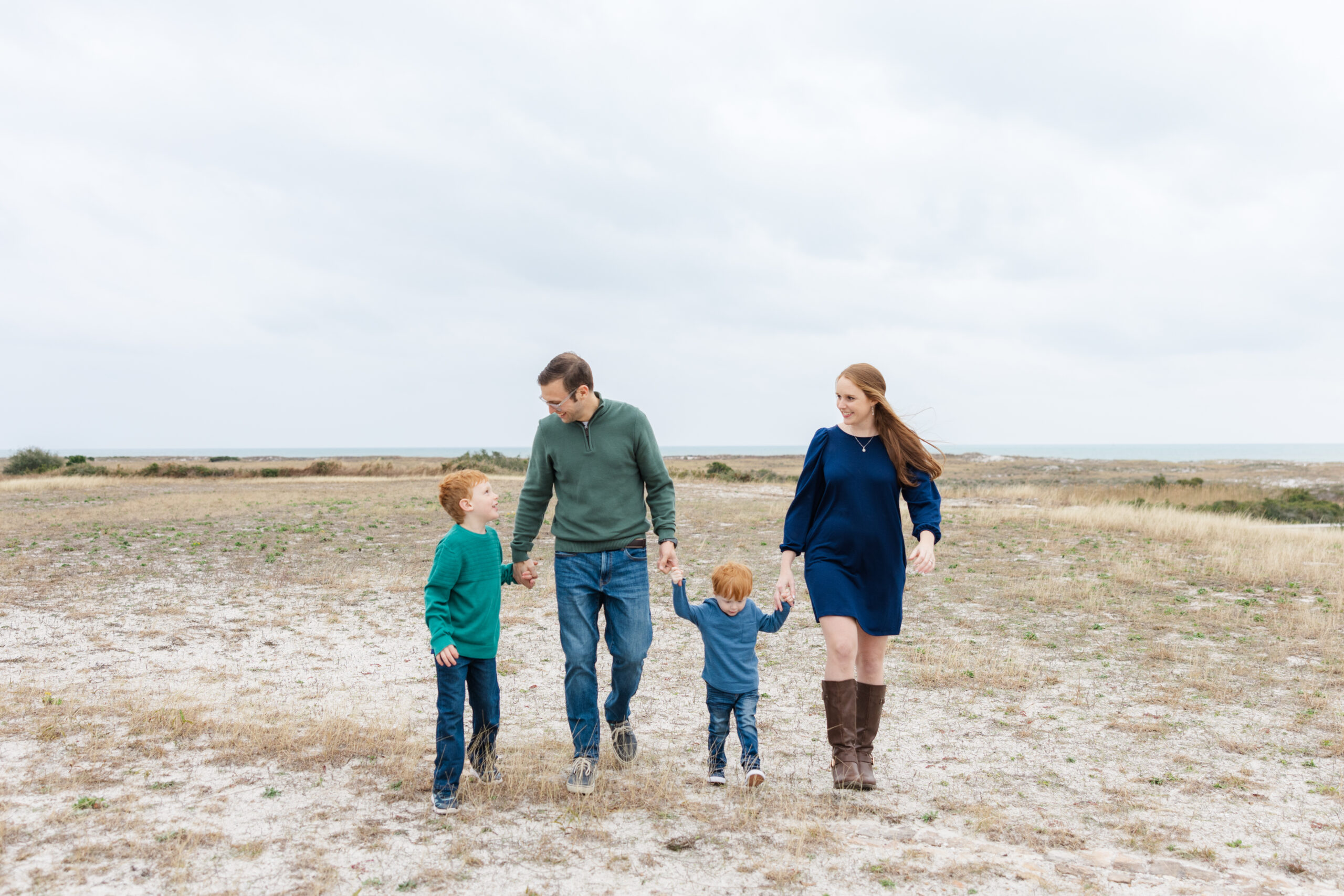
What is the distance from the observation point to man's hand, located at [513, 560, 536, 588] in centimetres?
463

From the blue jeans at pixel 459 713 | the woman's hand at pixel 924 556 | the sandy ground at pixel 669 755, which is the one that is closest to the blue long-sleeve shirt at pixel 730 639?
the sandy ground at pixel 669 755

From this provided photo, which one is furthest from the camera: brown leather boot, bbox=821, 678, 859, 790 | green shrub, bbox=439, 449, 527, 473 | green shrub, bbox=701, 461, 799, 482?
Result: green shrub, bbox=439, 449, 527, 473

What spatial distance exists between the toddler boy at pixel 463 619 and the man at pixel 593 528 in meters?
0.29

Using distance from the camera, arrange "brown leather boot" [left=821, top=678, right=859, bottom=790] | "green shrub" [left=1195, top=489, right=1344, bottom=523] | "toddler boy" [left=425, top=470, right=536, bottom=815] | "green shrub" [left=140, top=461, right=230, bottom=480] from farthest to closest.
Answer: "green shrub" [left=140, top=461, right=230, bottom=480] < "green shrub" [left=1195, top=489, right=1344, bottom=523] < "brown leather boot" [left=821, top=678, right=859, bottom=790] < "toddler boy" [left=425, top=470, right=536, bottom=815]

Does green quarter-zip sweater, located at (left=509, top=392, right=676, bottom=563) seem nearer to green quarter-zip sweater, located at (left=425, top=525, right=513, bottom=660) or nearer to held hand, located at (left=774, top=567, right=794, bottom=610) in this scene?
green quarter-zip sweater, located at (left=425, top=525, right=513, bottom=660)

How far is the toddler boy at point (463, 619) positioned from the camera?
4.21 meters

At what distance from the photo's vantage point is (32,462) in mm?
50094

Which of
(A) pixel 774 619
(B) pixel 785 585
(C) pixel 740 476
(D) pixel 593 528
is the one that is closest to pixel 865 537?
(B) pixel 785 585

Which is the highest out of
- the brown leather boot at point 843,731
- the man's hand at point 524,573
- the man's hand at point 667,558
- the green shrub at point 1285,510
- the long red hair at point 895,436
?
the long red hair at point 895,436

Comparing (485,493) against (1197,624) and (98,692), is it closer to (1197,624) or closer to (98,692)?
(98,692)

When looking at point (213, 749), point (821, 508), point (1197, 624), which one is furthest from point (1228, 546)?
point (213, 749)

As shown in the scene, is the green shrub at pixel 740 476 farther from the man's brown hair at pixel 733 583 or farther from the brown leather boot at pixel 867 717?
the man's brown hair at pixel 733 583

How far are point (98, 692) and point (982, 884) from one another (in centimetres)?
655

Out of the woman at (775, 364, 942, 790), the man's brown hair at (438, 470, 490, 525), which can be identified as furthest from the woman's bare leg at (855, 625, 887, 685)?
Answer: the man's brown hair at (438, 470, 490, 525)
